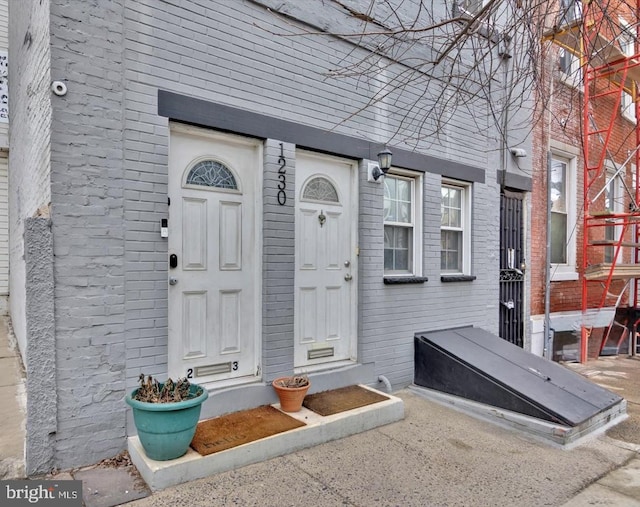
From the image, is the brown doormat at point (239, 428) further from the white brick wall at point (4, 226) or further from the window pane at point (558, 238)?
the white brick wall at point (4, 226)

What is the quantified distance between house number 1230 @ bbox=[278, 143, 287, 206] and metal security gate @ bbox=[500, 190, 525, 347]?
3865mm

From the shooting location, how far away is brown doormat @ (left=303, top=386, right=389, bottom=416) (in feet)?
12.8

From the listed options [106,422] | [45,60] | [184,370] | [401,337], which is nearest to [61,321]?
[106,422]

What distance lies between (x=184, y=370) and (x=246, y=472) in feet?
3.48

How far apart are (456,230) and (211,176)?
3.55 metres

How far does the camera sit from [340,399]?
4168 millimetres

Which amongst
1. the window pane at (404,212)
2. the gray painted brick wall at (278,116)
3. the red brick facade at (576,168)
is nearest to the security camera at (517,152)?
the red brick facade at (576,168)

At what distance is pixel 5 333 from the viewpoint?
651 centimetres

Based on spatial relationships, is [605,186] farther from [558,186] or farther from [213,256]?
[213,256]

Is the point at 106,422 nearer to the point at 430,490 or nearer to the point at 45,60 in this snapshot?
the point at 430,490

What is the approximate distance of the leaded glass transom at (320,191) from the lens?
4496 millimetres

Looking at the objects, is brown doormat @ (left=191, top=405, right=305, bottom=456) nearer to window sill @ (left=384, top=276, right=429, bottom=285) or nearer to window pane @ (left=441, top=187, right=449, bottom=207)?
window sill @ (left=384, top=276, right=429, bottom=285)

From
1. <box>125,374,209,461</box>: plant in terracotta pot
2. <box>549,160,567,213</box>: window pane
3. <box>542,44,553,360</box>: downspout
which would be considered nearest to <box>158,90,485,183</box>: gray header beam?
<box>125,374,209,461</box>: plant in terracotta pot

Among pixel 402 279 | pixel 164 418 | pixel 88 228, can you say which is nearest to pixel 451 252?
pixel 402 279
